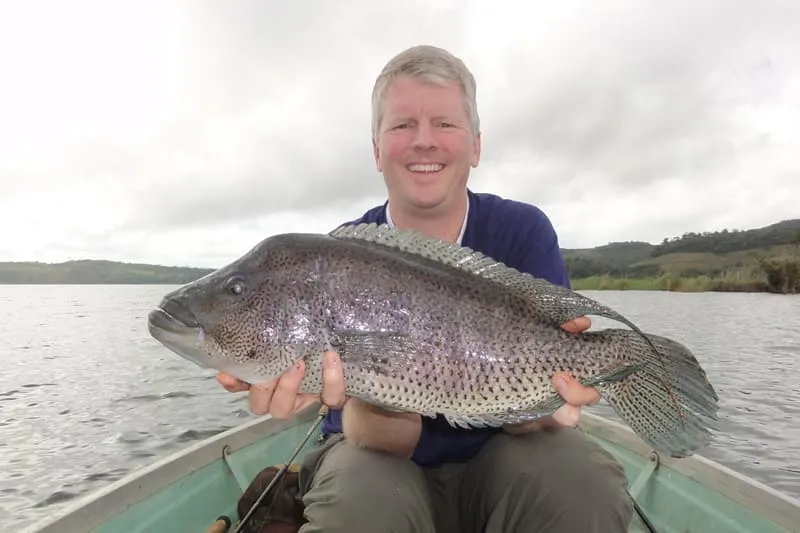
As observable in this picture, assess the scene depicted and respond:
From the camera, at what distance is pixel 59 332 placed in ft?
140

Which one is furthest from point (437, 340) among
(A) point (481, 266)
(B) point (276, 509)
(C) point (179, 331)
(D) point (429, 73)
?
(B) point (276, 509)

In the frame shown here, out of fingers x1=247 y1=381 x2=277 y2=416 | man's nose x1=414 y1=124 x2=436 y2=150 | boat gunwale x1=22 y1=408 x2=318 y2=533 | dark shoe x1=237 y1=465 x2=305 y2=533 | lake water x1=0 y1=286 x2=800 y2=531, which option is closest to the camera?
fingers x1=247 y1=381 x2=277 y2=416

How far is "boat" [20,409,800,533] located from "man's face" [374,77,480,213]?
2.75m

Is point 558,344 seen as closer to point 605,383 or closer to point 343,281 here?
point 605,383

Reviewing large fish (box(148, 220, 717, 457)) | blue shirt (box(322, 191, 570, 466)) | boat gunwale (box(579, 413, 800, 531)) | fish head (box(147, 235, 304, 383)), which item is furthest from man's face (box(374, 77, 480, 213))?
boat gunwale (box(579, 413, 800, 531))

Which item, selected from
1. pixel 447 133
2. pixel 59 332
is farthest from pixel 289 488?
pixel 59 332

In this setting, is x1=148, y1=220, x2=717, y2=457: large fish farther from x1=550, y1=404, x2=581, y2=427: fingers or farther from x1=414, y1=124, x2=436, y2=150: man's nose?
x1=414, y1=124, x2=436, y2=150: man's nose

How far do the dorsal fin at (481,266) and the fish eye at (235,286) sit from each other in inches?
23.9

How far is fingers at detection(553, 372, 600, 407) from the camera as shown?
9.61ft

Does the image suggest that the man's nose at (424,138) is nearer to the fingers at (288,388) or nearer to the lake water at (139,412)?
the fingers at (288,388)

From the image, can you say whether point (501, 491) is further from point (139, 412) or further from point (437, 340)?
point (139, 412)

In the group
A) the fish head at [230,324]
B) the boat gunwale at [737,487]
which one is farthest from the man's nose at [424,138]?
the boat gunwale at [737,487]

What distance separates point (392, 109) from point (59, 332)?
47.5m

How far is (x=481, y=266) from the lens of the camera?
3209 mm
